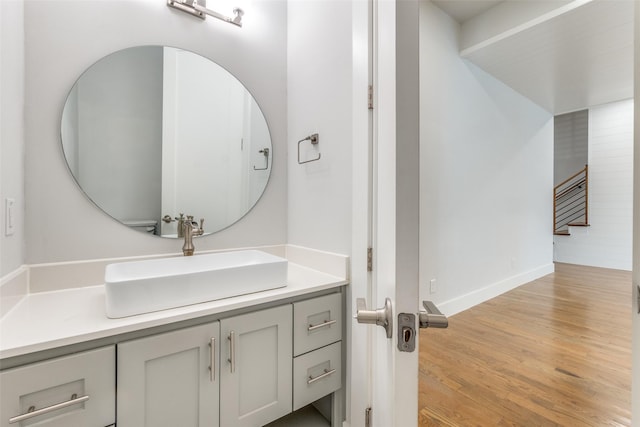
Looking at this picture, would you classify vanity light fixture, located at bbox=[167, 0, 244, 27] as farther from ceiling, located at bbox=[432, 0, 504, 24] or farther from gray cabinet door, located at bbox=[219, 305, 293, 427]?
ceiling, located at bbox=[432, 0, 504, 24]

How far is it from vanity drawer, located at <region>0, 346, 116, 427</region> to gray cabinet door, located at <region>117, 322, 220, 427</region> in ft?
0.12

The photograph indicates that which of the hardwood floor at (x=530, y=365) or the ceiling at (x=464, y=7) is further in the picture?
the ceiling at (x=464, y=7)

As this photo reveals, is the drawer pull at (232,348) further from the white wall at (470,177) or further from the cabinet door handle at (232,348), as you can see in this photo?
the white wall at (470,177)

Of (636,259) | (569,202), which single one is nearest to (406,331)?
(636,259)

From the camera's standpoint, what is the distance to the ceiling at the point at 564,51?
91.6 inches

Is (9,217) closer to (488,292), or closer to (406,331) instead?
(406,331)

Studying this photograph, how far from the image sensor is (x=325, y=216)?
1430 mm

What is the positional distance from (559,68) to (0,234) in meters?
4.59

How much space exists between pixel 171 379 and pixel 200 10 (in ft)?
5.47

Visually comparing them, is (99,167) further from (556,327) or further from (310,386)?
(556,327)

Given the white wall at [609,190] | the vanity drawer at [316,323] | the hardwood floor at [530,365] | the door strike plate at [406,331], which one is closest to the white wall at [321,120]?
the vanity drawer at [316,323]

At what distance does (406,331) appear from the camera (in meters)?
0.46

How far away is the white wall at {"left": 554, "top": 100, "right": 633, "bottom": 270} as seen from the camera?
4.42 m

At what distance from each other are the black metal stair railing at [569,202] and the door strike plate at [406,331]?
6339mm
